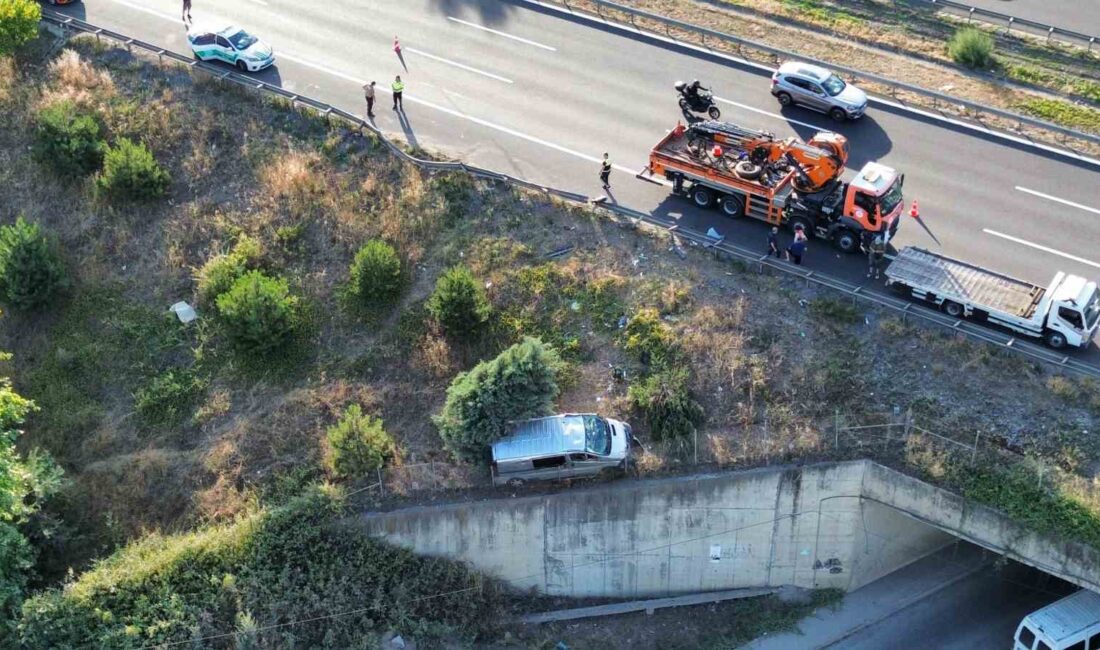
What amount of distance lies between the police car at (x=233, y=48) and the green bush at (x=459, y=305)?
1265cm

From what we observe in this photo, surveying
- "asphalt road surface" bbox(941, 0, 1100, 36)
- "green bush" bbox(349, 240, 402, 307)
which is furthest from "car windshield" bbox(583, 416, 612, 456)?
"asphalt road surface" bbox(941, 0, 1100, 36)

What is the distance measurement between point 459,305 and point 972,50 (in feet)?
64.4

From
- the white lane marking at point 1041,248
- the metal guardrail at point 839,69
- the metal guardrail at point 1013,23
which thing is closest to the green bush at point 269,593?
the white lane marking at point 1041,248

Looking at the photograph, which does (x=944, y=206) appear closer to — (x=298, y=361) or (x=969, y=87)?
(x=969, y=87)

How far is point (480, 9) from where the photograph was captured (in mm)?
40656

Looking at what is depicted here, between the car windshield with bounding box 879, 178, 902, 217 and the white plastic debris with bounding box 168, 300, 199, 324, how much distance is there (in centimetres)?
1903

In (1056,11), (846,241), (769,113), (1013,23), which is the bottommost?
(846,241)

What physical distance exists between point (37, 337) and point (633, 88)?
19.6 metres

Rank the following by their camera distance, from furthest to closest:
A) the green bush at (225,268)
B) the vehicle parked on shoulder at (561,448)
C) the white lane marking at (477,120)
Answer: the white lane marking at (477,120)
the green bush at (225,268)
the vehicle parked on shoulder at (561,448)

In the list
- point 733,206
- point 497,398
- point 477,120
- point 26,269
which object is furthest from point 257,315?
point 733,206

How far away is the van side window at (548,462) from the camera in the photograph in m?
26.3

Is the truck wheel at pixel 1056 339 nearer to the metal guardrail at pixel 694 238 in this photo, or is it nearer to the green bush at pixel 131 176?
the metal guardrail at pixel 694 238

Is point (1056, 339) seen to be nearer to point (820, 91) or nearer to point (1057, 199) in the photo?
point (1057, 199)

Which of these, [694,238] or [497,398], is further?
[694,238]
